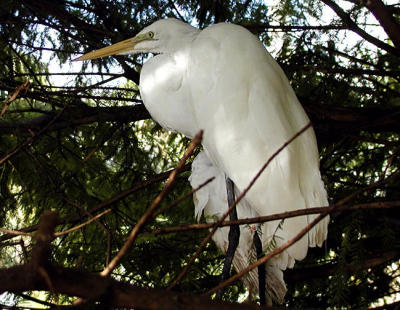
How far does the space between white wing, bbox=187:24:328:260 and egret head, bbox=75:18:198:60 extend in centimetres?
14

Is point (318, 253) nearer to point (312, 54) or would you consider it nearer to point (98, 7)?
point (312, 54)

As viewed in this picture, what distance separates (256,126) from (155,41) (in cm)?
53

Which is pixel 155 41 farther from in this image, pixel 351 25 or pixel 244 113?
pixel 351 25

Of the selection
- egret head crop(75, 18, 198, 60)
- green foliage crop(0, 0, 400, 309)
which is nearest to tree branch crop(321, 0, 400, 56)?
green foliage crop(0, 0, 400, 309)

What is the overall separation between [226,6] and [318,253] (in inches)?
44.7

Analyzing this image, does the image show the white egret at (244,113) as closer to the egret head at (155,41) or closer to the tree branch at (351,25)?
the egret head at (155,41)

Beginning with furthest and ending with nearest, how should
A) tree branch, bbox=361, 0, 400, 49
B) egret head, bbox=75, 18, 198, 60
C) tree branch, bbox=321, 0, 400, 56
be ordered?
egret head, bbox=75, 18, 198, 60 < tree branch, bbox=321, 0, 400, 56 < tree branch, bbox=361, 0, 400, 49

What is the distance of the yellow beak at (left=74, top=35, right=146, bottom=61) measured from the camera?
1.96m

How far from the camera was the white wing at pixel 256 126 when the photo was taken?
66.4 inches

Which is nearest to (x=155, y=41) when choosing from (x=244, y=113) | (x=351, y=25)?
(x=244, y=113)

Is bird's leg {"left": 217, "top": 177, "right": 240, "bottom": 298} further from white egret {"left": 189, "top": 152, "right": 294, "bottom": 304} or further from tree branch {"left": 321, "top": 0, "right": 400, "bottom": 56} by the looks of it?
tree branch {"left": 321, "top": 0, "right": 400, "bottom": 56}

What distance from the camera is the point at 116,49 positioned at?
6.44 feet

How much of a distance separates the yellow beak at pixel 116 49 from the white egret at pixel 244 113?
114mm

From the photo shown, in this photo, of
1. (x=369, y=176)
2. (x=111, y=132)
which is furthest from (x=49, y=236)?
(x=369, y=176)
